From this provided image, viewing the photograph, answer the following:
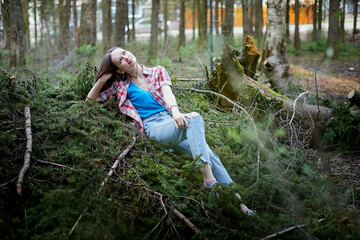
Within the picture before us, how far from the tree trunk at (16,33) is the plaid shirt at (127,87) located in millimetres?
6485

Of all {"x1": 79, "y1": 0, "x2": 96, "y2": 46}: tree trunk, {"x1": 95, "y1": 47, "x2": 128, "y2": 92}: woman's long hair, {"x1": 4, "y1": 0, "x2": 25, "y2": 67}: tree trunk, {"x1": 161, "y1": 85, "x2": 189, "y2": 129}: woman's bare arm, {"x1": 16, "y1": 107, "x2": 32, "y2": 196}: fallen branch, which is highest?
{"x1": 79, "y1": 0, "x2": 96, "y2": 46}: tree trunk

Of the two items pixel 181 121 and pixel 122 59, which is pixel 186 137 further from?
pixel 122 59

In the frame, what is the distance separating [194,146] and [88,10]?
40.2 ft

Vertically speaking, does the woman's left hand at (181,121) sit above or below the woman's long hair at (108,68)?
below

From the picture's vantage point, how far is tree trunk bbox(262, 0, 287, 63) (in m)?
8.69

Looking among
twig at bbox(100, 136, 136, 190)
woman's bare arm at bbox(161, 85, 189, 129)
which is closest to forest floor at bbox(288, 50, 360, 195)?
woman's bare arm at bbox(161, 85, 189, 129)

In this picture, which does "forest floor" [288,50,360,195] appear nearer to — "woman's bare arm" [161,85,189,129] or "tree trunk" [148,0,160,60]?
"woman's bare arm" [161,85,189,129]

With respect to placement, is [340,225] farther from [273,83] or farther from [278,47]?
[278,47]

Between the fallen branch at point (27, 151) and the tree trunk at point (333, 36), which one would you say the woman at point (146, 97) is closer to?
→ the fallen branch at point (27, 151)

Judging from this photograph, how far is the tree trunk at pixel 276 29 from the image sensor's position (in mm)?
8688

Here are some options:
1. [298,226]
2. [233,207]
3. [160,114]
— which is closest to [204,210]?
[233,207]

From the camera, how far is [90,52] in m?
12.2

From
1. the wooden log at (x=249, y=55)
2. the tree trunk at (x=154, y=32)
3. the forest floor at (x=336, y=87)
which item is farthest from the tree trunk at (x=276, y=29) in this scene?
the tree trunk at (x=154, y=32)

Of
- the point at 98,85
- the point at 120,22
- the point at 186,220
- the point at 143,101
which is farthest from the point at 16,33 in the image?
the point at 186,220
